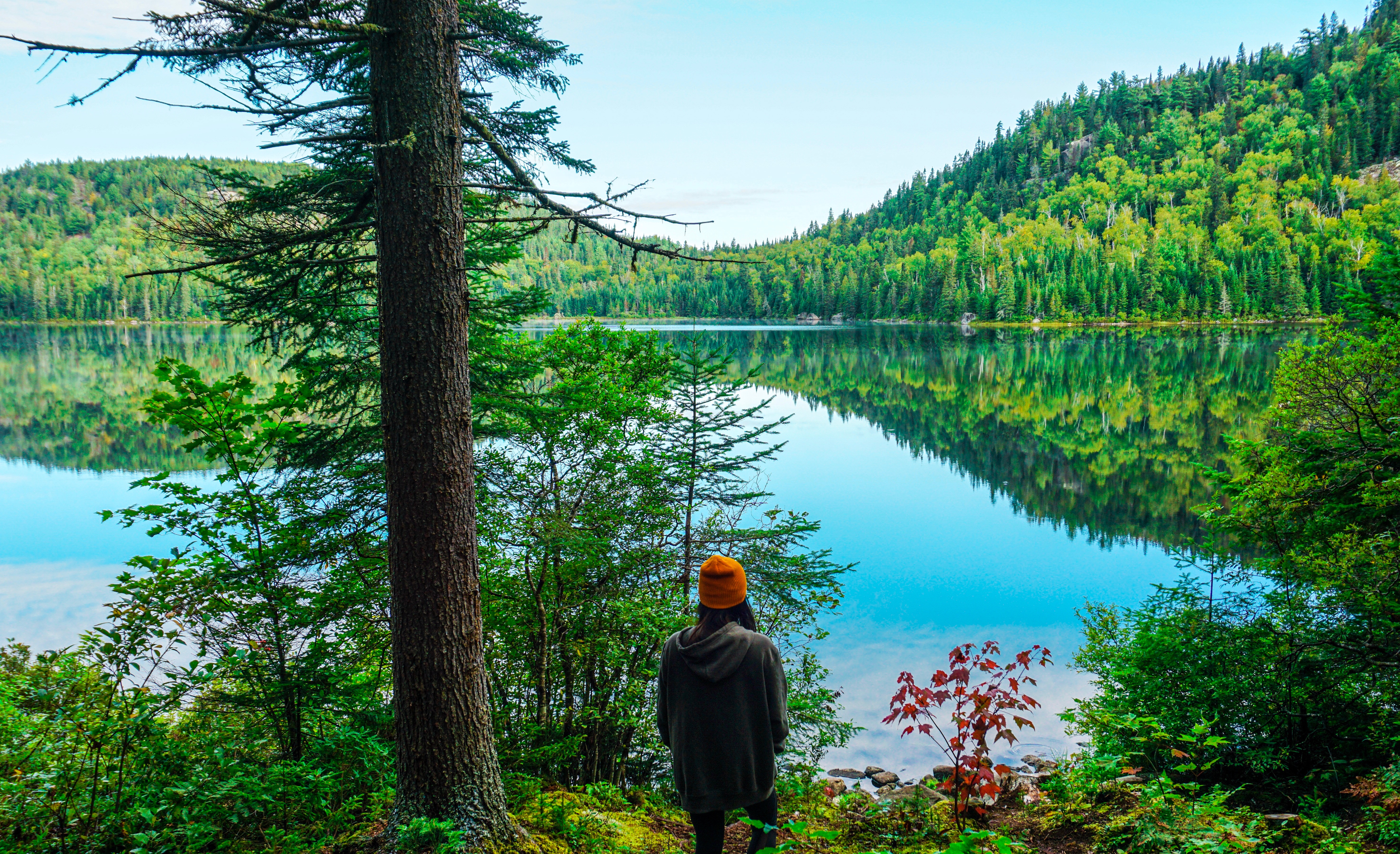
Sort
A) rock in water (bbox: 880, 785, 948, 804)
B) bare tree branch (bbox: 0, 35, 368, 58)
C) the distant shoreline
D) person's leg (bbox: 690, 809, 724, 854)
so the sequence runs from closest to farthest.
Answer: bare tree branch (bbox: 0, 35, 368, 58), person's leg (bbox: 690, 809, 724, 854), rock in water (bbox: 880, 785, 948, 804), the distant shoreline

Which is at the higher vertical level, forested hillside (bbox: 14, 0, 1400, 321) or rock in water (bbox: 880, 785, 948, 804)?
forested hillside (bbox: 14, 0, 1400, 321)

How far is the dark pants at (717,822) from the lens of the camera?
11.2 ft

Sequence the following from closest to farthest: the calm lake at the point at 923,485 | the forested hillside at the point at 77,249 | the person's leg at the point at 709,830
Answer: the person's leg at the point at 709,830
the calm lake at the point at 923,485
the forested hillside at the point at 77,249

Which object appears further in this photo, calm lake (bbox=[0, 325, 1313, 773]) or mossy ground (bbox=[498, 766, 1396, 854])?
calm lake (bbox=[0, 325, 1313, 773])

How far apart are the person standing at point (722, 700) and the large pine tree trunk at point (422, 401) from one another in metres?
1.23

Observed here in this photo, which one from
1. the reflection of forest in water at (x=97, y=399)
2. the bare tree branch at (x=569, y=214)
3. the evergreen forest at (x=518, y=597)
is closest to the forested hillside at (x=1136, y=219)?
the reflection of forest in water at (x=97, y=399)

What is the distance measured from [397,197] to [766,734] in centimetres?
317

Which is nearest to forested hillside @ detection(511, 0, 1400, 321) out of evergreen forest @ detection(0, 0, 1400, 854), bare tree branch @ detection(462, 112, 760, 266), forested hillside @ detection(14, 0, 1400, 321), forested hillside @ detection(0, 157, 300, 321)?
forested hillside @ detection(14, 0, 1400, 321)

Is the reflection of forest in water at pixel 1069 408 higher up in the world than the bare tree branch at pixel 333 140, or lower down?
lower down

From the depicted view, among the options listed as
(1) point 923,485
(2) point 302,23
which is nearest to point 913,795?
(2) point 302,23

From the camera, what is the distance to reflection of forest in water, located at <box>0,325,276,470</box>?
96.5 feet

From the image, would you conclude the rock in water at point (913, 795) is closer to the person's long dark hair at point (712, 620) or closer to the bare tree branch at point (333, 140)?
the person's long dark hair at point (712, 620)

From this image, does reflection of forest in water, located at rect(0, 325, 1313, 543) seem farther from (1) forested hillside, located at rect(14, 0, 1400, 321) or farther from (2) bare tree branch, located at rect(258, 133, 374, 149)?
(1) forested hillside, located at rect(14, 0, 1400, 321)

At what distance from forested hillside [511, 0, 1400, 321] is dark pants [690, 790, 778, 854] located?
7041cm
